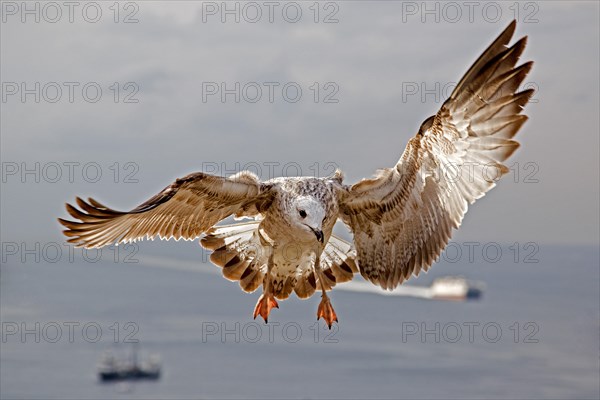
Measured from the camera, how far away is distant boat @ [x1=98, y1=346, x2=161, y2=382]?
224ft

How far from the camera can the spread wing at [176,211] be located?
5816 millimetres

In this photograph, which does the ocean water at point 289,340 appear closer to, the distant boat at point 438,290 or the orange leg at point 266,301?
the distant boat at point 438,290

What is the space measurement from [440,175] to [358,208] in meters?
0.64

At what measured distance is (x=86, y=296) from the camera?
318ft

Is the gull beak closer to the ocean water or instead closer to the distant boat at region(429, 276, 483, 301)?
the ocean water

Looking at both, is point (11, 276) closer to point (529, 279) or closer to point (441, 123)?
point (529, 279)

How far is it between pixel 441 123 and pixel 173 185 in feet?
6.09

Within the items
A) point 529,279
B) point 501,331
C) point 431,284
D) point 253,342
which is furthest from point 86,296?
point 529,279

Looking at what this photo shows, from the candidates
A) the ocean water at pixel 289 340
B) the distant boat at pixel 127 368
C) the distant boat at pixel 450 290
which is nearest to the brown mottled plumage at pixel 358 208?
the ocean water at pixel 289 340

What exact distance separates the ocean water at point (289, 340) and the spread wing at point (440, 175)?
1981 inches

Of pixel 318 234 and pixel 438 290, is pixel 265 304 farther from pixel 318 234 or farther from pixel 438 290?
pixel 438 290

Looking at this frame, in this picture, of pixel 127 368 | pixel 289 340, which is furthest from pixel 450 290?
pixel 127 368

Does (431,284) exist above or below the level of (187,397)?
above

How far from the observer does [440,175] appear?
21.1ft
